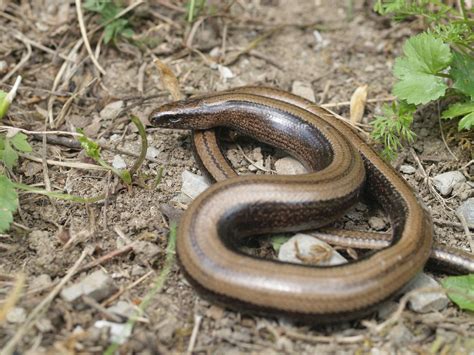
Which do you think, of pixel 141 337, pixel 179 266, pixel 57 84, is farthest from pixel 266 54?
pixel 141 337

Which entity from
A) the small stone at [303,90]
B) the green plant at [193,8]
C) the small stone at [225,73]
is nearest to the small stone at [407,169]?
the small stone at [303,90]

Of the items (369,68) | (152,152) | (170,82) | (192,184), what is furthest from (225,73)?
(192,184)

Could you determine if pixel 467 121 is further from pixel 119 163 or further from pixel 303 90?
pixel 119 163

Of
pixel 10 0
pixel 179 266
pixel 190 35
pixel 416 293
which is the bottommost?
pixel 416 293

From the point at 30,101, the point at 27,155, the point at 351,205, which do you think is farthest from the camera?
the point at 30,101

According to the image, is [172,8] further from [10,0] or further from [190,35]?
[10,0]

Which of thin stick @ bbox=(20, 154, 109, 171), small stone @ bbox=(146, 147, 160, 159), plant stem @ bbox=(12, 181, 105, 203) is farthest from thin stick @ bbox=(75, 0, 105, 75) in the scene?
plant stem @ bbox=(12, 181, 105, 203)
